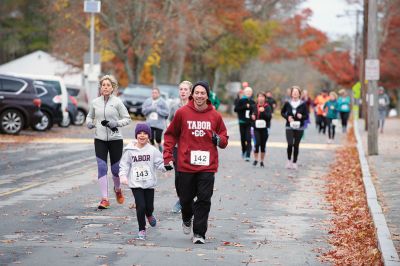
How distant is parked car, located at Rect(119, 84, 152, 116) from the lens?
50.4m

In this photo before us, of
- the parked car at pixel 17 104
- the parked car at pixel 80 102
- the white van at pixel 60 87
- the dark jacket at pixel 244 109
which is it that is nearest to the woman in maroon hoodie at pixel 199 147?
the dark jacket at pixel 244 109

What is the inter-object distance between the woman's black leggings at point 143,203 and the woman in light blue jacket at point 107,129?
8.58 feet

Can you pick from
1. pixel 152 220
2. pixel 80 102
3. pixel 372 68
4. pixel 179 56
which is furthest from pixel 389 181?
pixel 179 56

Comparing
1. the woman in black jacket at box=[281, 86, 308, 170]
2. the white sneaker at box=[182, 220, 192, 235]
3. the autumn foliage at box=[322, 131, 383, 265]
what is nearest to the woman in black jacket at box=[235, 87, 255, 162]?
the woman in black jacket at box=[281, 86, 308, 170]

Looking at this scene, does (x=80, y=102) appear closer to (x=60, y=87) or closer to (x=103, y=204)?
(x=60, y=87)

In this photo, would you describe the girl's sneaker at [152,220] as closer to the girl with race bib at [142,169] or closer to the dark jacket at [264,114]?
the girl with race bib at [142,169]

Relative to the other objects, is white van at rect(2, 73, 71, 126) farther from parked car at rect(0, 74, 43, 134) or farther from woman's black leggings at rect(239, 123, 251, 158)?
woman's black leggings at rect(239, 123, 251, 158)

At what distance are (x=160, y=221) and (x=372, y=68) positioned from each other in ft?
46.0

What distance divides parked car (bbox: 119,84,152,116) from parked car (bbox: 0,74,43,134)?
16.1 m

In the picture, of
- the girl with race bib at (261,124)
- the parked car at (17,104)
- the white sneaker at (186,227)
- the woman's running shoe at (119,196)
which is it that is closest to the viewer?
the white sneaker at (186,227)

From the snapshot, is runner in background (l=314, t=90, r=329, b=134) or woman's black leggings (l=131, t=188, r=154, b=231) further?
runner in background (l=314, t=90, r=329, b=134)

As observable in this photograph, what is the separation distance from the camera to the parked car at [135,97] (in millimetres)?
50406

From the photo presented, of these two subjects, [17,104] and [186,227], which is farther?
[17,104]

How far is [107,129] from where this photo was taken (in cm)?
1454
